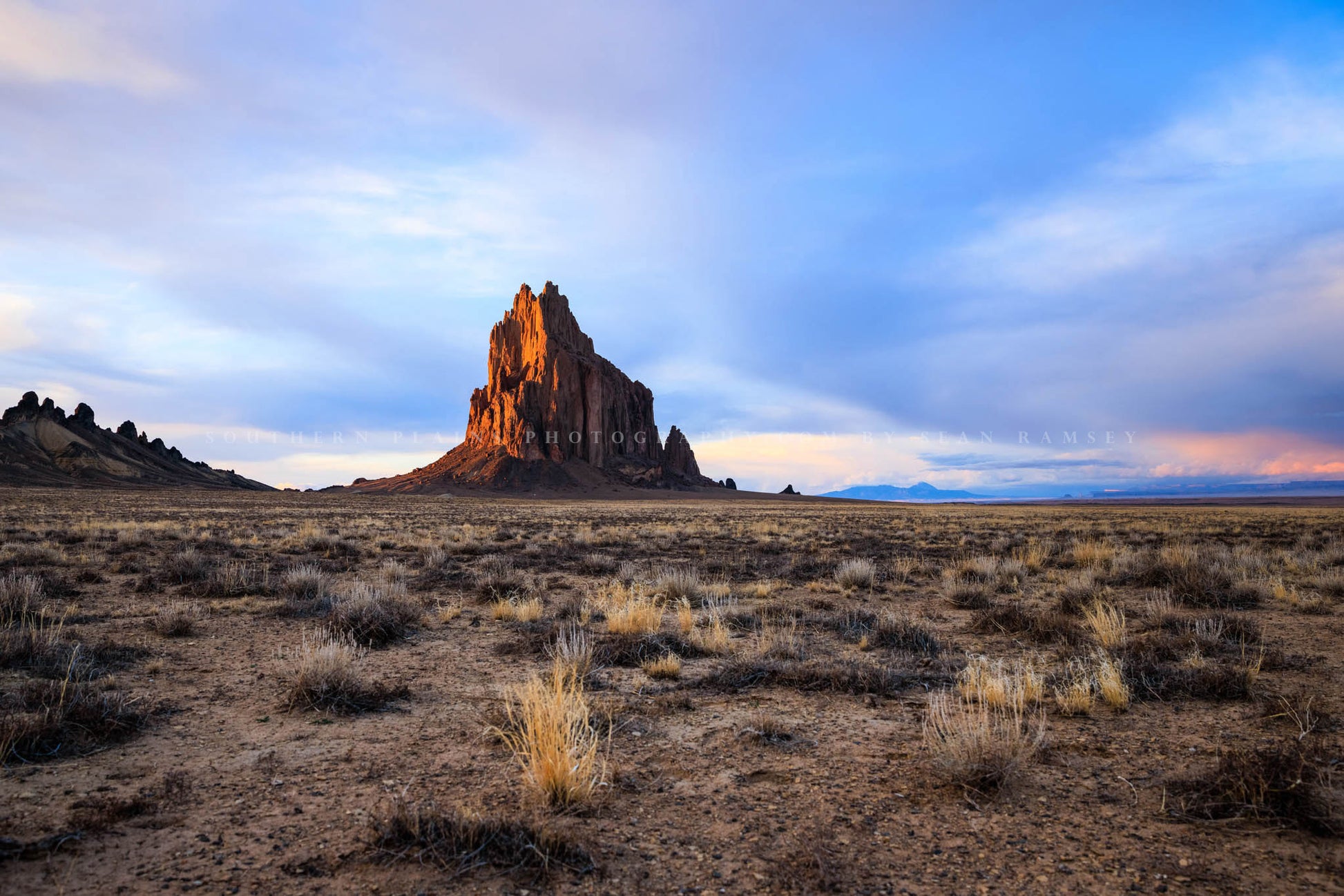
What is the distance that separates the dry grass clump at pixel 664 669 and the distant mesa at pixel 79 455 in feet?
390

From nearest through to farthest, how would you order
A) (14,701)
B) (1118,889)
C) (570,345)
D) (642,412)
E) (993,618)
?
(1118,889) → (14,701) → (993,618) → (570,345) → (642,412)

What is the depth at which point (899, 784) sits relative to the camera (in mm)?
4297

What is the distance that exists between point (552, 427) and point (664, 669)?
128557 millimetres

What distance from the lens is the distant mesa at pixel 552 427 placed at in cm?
12350

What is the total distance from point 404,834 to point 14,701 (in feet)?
13.6

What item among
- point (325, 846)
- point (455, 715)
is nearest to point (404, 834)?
point (325, 846)

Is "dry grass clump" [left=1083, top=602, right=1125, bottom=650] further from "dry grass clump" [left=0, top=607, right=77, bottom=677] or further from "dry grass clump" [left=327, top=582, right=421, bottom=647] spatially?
"dry grass clump" [left=0, top=607, right=77, bottom=677]

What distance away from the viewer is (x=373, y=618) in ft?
27.5

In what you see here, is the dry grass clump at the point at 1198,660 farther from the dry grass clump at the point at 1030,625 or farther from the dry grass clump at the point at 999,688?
the dry grass clump at the point at 999,688

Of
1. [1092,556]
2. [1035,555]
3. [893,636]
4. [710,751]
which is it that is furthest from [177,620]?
[1092,556]

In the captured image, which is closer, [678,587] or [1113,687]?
[1113,687]

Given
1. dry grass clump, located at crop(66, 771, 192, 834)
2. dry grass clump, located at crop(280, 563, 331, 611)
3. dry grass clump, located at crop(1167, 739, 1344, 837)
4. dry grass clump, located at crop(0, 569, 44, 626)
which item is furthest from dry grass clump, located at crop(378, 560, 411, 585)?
dry grass clump, located at crop(1167, 739, 1344, 837)

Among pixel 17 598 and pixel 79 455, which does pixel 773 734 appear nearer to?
pixel 17 598

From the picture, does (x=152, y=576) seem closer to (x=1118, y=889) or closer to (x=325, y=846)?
(x=325, y=846)
